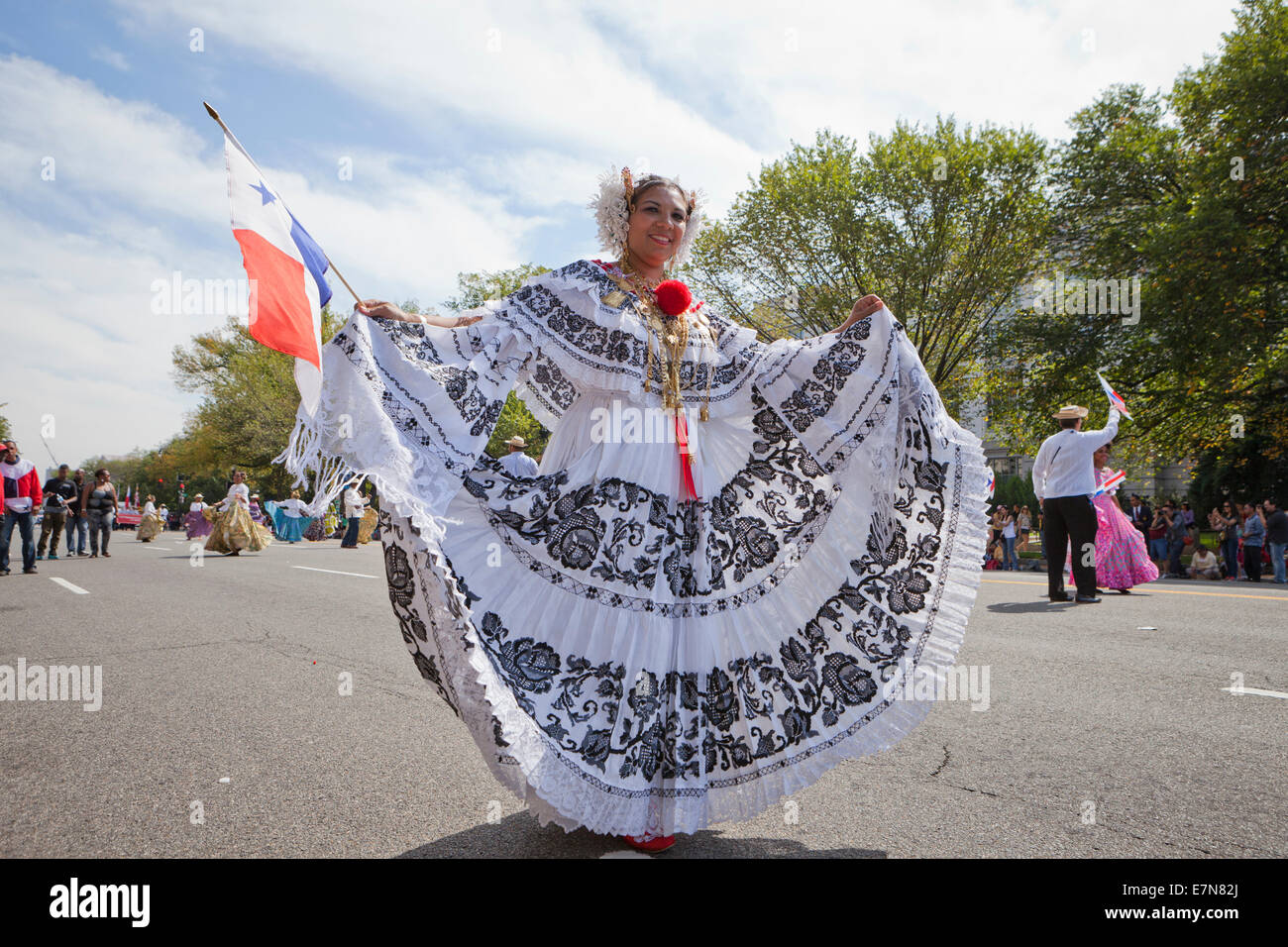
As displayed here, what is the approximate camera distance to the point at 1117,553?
10188 millimetres

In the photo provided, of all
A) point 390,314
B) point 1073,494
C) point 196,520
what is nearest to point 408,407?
point 390,314

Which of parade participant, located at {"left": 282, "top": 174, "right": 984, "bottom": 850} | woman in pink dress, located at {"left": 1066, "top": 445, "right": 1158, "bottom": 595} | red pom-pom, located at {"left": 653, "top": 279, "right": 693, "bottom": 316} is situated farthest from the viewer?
woman in pink dress, located at {"left": 1066, "top": 445, "right": 1158, "bottom": 595}

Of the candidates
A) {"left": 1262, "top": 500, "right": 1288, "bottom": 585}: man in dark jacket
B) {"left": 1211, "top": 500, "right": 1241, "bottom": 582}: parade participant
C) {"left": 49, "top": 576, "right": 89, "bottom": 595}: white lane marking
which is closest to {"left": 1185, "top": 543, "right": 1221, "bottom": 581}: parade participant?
{"left": 1211, "top": 500, "right": 1241, "bottom": 582}: parade participant

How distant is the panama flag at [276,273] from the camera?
2717mm

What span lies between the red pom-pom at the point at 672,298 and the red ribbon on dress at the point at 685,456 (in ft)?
1.41

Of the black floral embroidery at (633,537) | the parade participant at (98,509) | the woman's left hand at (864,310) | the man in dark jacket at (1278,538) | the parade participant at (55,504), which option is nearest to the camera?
the black floral embroidery at (633,537)

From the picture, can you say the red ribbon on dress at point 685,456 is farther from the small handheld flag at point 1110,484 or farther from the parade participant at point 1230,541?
the parade participant at point 1230,541

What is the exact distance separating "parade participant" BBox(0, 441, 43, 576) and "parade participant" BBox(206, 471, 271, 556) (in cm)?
521

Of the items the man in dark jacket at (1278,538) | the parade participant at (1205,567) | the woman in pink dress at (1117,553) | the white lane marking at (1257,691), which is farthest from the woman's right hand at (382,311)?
the parade participant at (1205,567)

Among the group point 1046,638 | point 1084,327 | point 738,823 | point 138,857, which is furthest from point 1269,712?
point 1084,327

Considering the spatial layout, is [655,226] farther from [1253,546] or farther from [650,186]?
[1253,546]

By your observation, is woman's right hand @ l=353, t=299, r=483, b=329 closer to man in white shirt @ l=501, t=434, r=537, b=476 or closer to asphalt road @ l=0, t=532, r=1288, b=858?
man in white shirt @ l=501, t=434, r=537, b=476

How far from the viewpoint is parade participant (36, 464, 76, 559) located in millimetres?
18016
